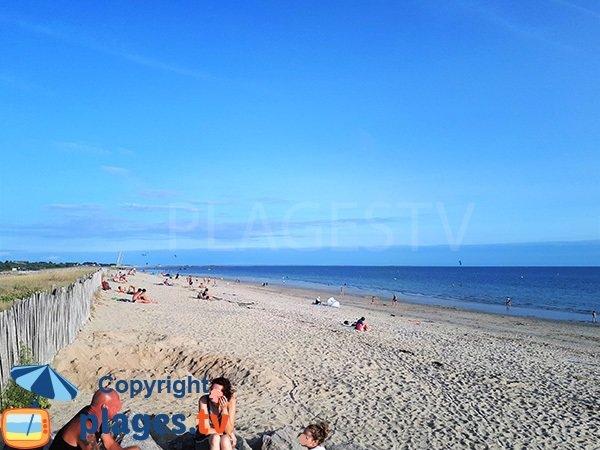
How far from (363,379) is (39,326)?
19.1 ft

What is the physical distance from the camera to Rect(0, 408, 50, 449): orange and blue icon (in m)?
4.14

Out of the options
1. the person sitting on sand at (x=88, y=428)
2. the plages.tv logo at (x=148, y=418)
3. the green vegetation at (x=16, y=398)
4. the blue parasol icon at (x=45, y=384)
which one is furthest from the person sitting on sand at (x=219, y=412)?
the green vegetation at (x=16, y=398)

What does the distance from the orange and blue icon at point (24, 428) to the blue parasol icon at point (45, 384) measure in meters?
0.43

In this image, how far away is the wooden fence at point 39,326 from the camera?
6262 millimetres

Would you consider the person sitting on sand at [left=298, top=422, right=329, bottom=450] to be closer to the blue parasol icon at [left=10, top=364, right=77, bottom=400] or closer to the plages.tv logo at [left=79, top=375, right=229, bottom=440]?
the plages.tv logo at [left=79, top=375, right=229, bottom=440]

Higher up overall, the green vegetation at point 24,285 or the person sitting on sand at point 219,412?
the green vegetation at point 24,285

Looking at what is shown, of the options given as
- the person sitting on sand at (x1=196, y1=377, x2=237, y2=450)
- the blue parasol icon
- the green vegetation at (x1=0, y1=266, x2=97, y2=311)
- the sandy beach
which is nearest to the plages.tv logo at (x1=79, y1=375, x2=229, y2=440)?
the person sitting on sand at (x1=196, y1=377, x2=237, y2=450)

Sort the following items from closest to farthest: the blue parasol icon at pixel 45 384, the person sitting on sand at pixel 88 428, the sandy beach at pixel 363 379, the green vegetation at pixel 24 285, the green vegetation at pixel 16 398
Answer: the person sitting on sand at pixel 88 428, the blue parasol icon at pixel 45 384, the green vegetation at pixel 16 398, the sandy beach at pixel 363 379, the green vegetation at pixel 24 285

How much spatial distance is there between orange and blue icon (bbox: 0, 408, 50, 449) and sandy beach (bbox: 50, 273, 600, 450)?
158 centimetres

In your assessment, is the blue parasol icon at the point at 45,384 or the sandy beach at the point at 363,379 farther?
the sandy beach at the point at 363,379

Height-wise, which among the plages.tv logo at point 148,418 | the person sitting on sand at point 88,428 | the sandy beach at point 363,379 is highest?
the person sitting on sand at point 88,428

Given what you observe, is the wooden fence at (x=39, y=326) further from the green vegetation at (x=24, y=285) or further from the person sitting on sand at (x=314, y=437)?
the person sitting on sand at (x=314, y=437)

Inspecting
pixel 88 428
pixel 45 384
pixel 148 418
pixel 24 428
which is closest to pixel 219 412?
pixel 148 418

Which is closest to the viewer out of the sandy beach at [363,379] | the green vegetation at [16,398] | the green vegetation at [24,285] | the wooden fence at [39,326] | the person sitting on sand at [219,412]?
the person sitting on sand at [219,412]
